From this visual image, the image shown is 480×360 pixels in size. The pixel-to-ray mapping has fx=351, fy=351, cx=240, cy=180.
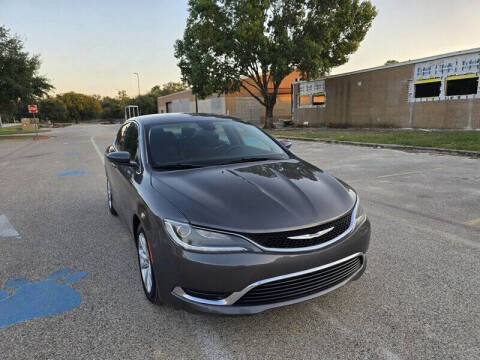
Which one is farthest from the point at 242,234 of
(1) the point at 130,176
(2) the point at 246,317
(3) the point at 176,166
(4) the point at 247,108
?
(4) the point at 247,108

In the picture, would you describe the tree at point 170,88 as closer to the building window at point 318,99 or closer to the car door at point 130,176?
the building window at point 318,99

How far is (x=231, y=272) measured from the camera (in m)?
2.29

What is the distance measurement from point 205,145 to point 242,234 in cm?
169

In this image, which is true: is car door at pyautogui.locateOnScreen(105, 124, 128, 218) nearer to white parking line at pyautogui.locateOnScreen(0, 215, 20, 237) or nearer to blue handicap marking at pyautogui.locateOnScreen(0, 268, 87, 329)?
blue handicap marking at pyautogui.locateOnScreen(0, 268, 87, 329)

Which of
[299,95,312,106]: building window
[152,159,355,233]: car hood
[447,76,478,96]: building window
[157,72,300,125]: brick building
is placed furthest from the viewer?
[157,72,300,125]: brick building

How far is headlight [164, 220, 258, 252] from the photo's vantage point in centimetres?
232

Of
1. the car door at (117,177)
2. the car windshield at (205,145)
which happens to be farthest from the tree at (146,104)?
the car windshield at (205,145)

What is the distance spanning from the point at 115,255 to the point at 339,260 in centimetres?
261

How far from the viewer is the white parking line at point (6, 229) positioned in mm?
4838

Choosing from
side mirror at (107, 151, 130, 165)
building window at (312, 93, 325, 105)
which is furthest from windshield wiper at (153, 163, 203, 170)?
building window at (312, 93, 325, 105)

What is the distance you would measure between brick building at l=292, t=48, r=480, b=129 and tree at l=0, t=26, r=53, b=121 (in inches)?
972

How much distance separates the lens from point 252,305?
2.35 metres

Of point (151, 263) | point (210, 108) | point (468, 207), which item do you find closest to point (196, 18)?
point (210, 108)

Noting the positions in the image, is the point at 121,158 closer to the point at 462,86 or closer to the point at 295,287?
the point at 295,287
